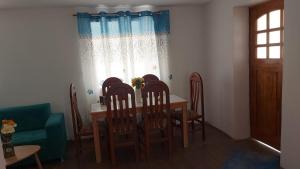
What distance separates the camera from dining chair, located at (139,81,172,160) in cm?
320

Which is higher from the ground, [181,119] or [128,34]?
[128,34]

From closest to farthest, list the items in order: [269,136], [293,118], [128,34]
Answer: [293,118] < [269,136] < [128,34]

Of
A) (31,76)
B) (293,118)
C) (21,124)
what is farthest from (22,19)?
(293,118)

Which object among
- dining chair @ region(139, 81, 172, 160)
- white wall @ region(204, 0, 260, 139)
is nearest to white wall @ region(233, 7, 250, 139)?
white wall @ region(204, 0, 260, 139)

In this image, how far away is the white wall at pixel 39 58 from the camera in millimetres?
3867

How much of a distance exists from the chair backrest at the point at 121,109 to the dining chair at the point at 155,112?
166 millimetres

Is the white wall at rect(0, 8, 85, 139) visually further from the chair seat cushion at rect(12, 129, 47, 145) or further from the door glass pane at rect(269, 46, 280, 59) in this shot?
the door glass pane at rect(269, 46, 280, 59)

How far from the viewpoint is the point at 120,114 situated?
3.19 metres

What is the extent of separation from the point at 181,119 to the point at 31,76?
2.57m

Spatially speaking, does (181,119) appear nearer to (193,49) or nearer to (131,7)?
(193,49)

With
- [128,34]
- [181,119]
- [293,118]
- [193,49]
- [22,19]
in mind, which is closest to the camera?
[293,118]

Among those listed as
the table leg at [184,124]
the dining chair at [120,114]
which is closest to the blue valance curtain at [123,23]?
the dining chair at [120,114]

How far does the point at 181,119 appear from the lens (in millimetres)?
3627

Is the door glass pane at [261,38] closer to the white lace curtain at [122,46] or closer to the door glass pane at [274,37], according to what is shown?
the door glass pane at [274,37]
